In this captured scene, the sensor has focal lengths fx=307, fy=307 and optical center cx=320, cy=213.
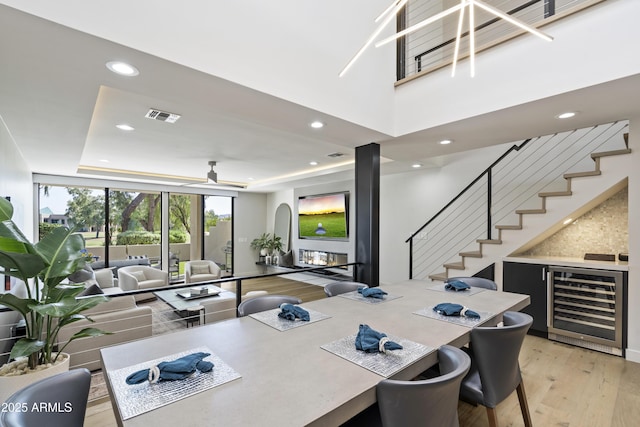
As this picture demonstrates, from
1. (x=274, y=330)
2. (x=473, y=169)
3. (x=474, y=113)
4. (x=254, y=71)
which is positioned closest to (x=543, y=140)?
(x=473, y=169)

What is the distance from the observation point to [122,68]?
2049 millimetres

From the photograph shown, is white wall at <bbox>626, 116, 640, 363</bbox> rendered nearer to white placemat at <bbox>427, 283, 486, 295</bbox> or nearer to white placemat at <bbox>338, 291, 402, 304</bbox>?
white placemat at <bbox>427, 283, 486, 295</bbox>

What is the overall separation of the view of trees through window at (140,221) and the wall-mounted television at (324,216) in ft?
8.59

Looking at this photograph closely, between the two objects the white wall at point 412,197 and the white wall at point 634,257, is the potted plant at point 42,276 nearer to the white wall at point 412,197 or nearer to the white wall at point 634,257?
the white wall at point 634,257

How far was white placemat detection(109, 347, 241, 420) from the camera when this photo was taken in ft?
3.37

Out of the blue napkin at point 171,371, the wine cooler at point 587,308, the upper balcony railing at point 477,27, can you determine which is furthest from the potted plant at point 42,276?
the wine cooler at point 587,308

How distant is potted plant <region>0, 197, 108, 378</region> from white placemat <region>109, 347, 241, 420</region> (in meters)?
0.82

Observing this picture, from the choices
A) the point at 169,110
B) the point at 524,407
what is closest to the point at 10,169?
the point at 169,110

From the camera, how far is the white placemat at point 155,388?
1.03 metres

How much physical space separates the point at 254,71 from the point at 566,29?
249cm

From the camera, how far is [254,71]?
93.6 inches

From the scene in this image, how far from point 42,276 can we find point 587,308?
203 inches

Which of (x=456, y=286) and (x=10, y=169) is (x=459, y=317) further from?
(x=10, y=169)

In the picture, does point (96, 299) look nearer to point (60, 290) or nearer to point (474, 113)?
point (60, 290)
